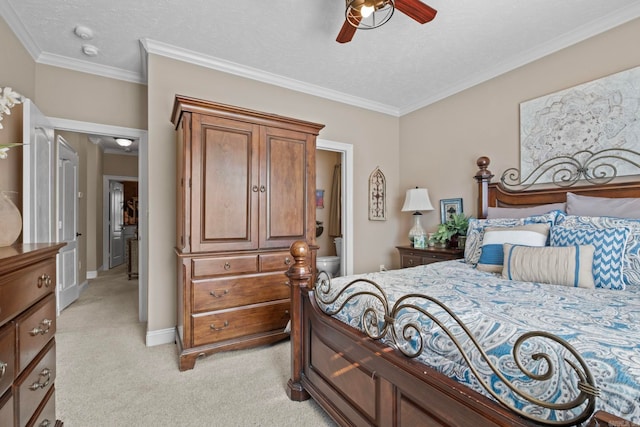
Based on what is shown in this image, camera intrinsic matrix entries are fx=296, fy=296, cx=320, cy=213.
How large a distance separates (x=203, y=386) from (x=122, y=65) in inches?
120

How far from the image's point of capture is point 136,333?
288 centimetres

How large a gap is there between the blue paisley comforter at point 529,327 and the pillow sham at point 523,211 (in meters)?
0.98

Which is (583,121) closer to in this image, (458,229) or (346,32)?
(458,229)

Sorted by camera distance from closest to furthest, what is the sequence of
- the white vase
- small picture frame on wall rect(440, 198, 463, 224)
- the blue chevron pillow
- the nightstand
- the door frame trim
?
the white vase → the blue chevron pillow → the door frame trim → the nightstand → small picture frame on wall rect(440, 198, 463, 224)

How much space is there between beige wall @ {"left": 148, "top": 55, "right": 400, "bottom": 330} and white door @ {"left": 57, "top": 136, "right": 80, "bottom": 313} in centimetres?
180

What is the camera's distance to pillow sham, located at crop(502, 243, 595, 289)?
161 centimetres

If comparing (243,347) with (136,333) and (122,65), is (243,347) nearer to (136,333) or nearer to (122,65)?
(136,333)

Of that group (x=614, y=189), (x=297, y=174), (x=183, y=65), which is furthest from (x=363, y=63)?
(x=614, y=189)

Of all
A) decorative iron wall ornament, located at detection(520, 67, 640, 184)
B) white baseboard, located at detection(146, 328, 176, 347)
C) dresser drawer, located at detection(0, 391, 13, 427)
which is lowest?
white baseboard, located at detection(146, 328, 176, 347)

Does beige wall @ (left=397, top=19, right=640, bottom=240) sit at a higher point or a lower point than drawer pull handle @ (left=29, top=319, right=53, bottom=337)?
higher

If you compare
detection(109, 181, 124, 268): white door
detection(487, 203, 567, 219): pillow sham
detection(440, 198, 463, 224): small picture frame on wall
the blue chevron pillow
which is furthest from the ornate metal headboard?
detection(109, 181, 124, 268): white door

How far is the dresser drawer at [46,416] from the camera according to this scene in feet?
3.90

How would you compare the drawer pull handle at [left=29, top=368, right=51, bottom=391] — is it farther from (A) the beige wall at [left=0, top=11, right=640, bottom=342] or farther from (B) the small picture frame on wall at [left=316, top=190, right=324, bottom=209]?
(B) the small picture frame on wall at [left=316, top=190, right=324, bottom=209]

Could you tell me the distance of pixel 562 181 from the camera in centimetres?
260
